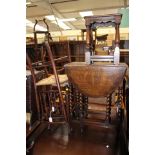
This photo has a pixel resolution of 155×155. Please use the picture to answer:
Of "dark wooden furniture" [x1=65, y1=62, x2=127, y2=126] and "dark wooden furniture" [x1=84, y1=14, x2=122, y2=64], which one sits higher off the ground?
"dark wooden furniture" [x1=84, y1=14, x2=122, y2=64]

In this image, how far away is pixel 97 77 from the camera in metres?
1.57

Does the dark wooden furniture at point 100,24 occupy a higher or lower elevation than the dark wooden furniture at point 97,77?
higher

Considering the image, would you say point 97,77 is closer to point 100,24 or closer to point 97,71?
point 97,71

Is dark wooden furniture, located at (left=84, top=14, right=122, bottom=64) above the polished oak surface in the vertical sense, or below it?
above

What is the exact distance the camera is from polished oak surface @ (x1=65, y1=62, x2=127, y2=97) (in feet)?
4.99

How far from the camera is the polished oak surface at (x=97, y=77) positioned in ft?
4.99

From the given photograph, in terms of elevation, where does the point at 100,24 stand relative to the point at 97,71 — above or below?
above

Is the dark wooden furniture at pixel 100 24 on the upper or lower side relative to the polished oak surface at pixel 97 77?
upper

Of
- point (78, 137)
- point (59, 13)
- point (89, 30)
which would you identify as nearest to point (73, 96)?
point (78, 137)

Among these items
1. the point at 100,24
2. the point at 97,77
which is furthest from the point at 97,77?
the point at 100,24
